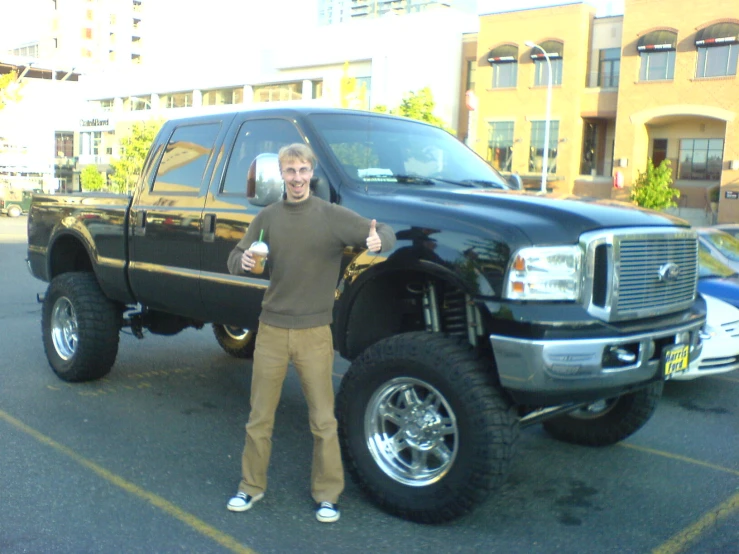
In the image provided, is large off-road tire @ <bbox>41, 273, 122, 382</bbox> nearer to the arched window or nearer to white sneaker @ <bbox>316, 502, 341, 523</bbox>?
white sneaker @ <bbox>316, 502, 341, 523</bbox>

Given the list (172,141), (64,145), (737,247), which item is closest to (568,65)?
(737,247)

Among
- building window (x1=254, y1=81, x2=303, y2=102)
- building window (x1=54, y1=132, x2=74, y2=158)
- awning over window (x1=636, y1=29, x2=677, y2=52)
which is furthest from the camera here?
building window (x1=54, y1=132, x2=74, y2=158)

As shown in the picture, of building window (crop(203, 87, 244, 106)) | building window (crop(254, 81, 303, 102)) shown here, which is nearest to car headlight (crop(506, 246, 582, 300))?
building window (crop(254, 81, 303, 102))

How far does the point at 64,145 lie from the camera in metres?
94.3

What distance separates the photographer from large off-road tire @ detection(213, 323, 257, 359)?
7840mm

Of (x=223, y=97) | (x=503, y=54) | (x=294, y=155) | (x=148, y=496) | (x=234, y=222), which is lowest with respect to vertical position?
(x=148, y=496)

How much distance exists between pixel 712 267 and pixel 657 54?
39.1 metres

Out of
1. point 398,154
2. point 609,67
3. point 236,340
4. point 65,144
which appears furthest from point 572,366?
point 65,144

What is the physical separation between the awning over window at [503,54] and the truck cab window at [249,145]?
Result: 46335 mm

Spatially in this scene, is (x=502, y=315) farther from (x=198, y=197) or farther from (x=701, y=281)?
(x=701, y=281)

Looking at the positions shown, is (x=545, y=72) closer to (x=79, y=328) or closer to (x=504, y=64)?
(x=504, y=64)

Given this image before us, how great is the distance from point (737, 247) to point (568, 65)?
3997cm

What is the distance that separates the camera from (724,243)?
9578 millimetres

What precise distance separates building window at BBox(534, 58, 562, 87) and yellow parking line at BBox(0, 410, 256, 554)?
4592cm
